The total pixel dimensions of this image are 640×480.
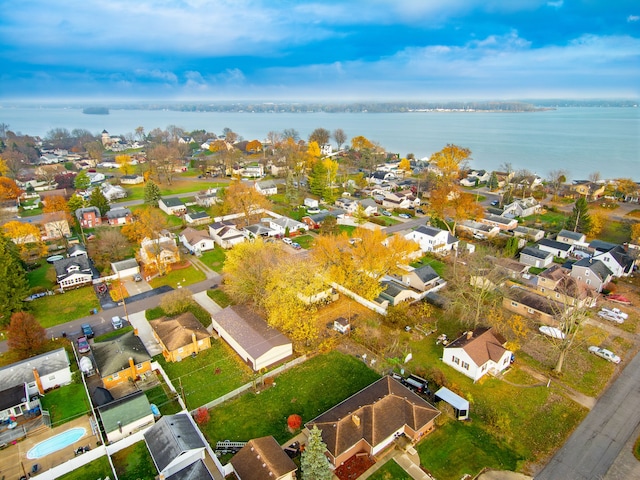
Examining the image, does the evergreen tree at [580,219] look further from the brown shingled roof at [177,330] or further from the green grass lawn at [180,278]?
the brown shingled roof at [177,330]

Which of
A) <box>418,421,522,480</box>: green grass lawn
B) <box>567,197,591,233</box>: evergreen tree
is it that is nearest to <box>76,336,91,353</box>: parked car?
<box>418,421,522,480</box>: green grass lawn

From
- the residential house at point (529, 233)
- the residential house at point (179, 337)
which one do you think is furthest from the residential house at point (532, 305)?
the residential house at point (179, 337)

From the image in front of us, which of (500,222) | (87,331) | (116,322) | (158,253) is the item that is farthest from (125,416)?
(500,222)

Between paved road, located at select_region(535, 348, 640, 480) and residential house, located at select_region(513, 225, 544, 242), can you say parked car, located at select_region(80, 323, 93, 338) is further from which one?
residential house, located at select_region(513, 225, 544, 242)

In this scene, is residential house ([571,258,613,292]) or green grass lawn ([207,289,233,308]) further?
residential house ([571,258,613,292])

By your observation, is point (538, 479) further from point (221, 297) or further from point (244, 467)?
point (221, 297)

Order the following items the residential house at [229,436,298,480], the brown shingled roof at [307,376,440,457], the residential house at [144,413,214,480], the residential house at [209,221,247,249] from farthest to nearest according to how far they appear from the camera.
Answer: the residential house at [209,221,247,249] < the brown shingled roof at [307,376,440,457] < the residential house at [144,413,214,480] < the residential house at [229,436,298,480]

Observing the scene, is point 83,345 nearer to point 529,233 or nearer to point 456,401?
point 456,401
